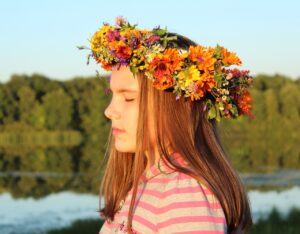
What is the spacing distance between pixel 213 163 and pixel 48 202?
15.2 metres

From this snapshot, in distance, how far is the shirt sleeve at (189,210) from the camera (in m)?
2.27

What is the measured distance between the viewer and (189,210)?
2.28 meters

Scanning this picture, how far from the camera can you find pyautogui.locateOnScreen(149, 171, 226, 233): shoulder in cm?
227

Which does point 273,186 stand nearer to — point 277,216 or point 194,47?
point 277,216

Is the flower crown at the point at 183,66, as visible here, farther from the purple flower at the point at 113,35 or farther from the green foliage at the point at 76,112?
the green foliage at the point at 76,112

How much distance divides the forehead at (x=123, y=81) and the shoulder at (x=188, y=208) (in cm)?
43

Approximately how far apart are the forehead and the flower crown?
0.09 feet

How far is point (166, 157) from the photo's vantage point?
2.48 m

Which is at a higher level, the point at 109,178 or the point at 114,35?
the point at 114,35

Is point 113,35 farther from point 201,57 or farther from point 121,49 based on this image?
point 201,57

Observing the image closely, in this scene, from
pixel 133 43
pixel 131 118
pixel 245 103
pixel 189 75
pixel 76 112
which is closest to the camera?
pixel 131 118

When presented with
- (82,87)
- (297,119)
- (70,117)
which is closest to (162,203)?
(297,119)

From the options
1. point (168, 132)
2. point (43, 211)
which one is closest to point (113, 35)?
point (168, 132)

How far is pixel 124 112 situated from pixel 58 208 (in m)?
13.7
